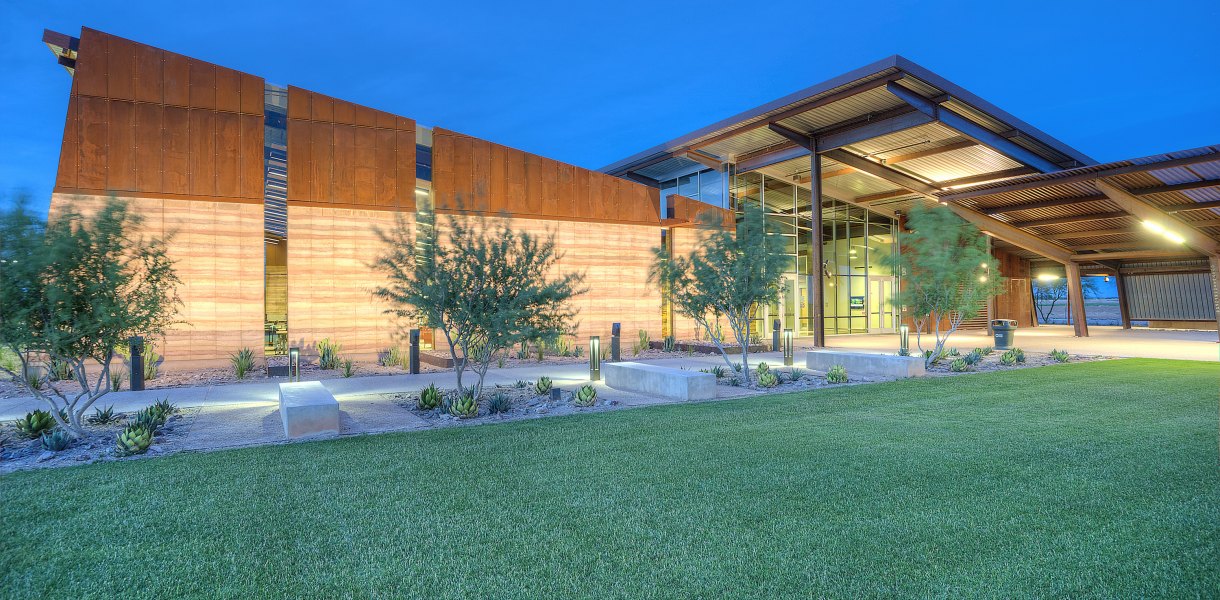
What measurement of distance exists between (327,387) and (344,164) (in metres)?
7.41

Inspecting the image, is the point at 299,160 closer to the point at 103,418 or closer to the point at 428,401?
the point at 103,418

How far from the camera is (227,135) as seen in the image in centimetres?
1577

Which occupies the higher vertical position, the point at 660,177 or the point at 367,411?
the point at 660,177

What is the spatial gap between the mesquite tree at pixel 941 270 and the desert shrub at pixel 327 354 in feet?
45.7

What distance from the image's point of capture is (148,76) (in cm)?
1512

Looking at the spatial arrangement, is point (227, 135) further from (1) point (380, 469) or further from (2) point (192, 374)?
(1) point (380, 469)

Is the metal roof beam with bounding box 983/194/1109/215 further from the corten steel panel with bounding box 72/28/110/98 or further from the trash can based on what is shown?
the corten steel panel with bounding box 72/28/110/98

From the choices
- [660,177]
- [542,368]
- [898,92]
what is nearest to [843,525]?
[542,368]

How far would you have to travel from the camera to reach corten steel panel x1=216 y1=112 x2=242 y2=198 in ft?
51.5

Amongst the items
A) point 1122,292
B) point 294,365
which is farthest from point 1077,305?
point 294,365

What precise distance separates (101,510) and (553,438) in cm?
419

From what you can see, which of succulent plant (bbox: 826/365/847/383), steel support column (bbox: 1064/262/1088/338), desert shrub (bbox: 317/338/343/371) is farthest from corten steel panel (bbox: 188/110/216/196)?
steel support column (bbox: 1064/262/1088/338)

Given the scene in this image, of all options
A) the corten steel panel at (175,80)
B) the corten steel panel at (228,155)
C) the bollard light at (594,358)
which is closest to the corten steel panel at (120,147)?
the corten steel panel at (175,80)

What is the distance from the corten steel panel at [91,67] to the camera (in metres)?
14.6
